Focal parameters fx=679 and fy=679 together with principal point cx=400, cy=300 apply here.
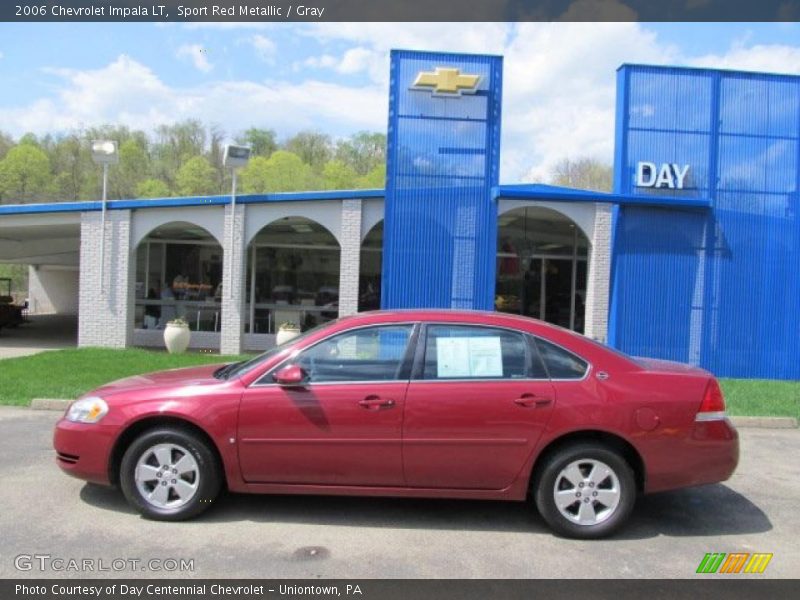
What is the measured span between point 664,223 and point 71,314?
102 ft

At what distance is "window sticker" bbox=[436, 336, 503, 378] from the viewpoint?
4812mm

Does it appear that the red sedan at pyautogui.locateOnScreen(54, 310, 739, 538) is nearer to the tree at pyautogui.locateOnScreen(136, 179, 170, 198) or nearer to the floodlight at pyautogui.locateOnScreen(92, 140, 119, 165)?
the floodlight at pyautogui.locateOnScreen(92, 140, 119, 165)

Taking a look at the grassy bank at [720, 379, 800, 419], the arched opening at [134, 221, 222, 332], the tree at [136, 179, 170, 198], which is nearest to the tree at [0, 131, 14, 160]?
the tree at [136, 179, 170, 198]

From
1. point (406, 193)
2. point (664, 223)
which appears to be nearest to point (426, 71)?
point (406, 193)

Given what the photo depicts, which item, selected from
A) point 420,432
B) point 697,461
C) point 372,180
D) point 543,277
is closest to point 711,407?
point 697,461

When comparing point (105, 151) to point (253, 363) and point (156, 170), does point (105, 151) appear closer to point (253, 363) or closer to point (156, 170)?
point (253, 363)

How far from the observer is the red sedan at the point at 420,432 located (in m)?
4.65

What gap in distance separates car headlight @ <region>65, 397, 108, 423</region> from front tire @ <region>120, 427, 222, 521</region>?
346mm

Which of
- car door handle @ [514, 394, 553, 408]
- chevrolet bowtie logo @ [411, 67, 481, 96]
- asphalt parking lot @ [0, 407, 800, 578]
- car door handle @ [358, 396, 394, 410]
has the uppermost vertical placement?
chevrolet bowtie logo @ [411, 67, 481, 96]

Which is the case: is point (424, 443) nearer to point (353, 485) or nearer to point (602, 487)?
point (353, 485)

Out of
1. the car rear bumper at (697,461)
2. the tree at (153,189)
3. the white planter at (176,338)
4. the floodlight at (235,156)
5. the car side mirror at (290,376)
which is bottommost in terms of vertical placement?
the white planter at (176,338)

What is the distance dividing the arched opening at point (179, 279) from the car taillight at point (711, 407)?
47.9ft

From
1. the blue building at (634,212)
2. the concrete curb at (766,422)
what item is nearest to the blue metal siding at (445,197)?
the blue building at (634,212)

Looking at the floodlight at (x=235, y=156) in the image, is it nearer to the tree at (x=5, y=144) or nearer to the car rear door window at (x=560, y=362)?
the car rear door window at (x=560, y=362)
